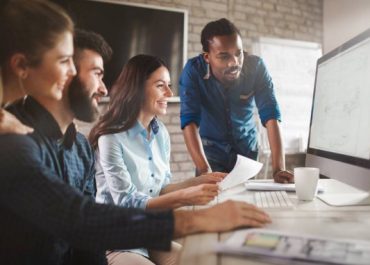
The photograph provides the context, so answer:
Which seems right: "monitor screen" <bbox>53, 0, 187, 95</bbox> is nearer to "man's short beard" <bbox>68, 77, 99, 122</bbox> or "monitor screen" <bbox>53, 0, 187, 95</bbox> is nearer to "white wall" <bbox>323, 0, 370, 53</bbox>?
"man's short beard" <bbox>68, 77, 99, 122</bbox>

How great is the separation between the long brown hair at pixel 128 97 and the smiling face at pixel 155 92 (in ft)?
0.05

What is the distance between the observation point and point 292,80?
3154 mm

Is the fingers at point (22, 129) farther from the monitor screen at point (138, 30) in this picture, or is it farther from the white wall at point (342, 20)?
the white wall at point (342, 20)

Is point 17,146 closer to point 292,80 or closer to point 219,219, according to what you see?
point 219,219

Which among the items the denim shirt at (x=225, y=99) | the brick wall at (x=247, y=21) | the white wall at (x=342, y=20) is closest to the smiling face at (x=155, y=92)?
the denim shirt at (x=225, y=99)

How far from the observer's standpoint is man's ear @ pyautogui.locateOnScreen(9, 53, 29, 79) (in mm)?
642

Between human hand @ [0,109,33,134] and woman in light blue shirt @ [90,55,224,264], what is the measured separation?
45 cm

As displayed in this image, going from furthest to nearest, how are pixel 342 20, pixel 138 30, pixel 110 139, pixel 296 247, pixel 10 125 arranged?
pixel 342 20, pixel 138 30, pixel 110 139, pixel 10 125, pixel 296 247

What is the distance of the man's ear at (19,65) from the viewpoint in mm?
642

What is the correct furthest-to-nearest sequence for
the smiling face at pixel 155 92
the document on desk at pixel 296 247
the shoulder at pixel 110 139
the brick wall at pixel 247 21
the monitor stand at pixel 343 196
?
the brick wall at pixel 247 21, the smiling face at pixel 155 92, the shoulder at pixel 110 139, the monitor stand at pixel 343 196, the document on desk at pixel 296 247

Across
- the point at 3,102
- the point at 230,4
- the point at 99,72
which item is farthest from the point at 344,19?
the point at 3,102

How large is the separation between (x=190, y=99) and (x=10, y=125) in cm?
115

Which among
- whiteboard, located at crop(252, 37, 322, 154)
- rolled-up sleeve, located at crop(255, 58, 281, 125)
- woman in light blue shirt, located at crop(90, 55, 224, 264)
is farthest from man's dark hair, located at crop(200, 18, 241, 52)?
whiteboard, located at crop(252, 37, 322, 154)

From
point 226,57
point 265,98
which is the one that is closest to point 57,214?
point 226,57
